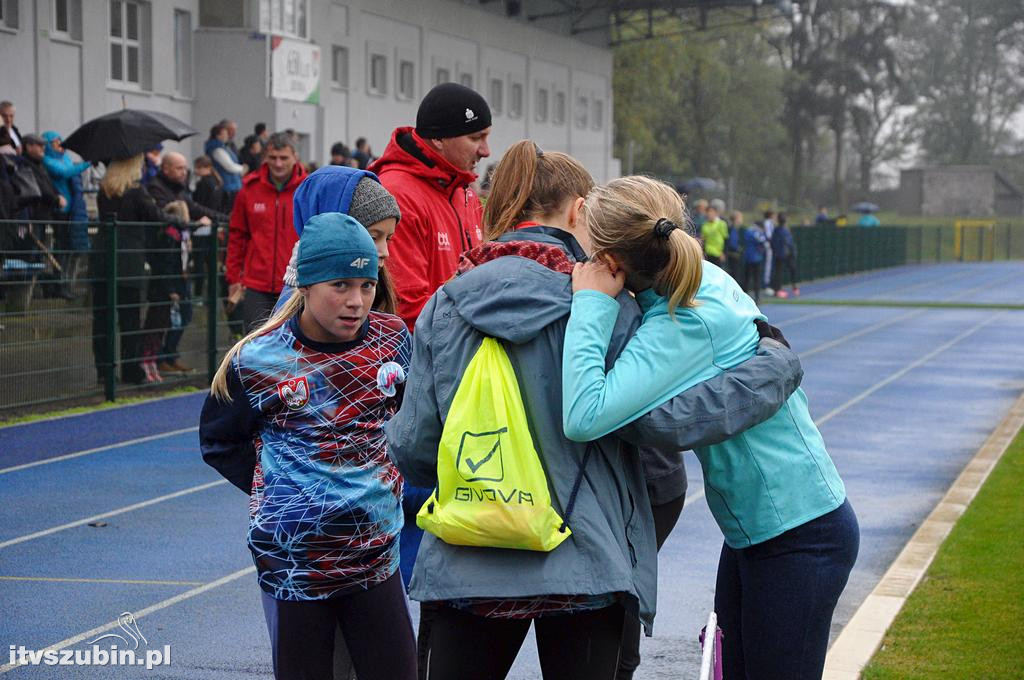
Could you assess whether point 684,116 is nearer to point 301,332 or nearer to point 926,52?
point 926,52

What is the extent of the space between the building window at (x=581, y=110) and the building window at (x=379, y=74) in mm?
16335

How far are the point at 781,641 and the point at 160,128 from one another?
15.6 meters

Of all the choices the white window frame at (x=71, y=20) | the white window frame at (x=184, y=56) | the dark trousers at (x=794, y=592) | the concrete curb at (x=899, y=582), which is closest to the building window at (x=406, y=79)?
the white window frame at (x=184, y=56)

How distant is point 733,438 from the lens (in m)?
3.51

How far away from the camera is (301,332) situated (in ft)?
13.0

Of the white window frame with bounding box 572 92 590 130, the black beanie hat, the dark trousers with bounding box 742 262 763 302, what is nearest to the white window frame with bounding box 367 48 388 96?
the dark trousers with bounding box 742 262 763 302

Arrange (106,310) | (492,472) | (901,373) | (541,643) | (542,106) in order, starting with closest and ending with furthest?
(492,472)
(541,643)
(106,310)
(901,373)
(542,106)

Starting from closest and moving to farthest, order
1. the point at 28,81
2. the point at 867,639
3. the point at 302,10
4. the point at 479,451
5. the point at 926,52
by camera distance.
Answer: the point at 479,451, the point at 867,639, the point at 28,81, the point at 302,10, the point at 926,52

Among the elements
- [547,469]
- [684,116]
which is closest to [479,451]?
[547,469]

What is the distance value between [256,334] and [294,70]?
30014 mm

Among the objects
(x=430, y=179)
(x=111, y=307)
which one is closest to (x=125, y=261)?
(x=111, y=307)

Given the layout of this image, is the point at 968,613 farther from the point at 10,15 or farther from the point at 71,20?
the point at 71,20

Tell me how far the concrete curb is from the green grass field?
0.05 m

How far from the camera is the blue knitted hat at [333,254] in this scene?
3.89 metres
